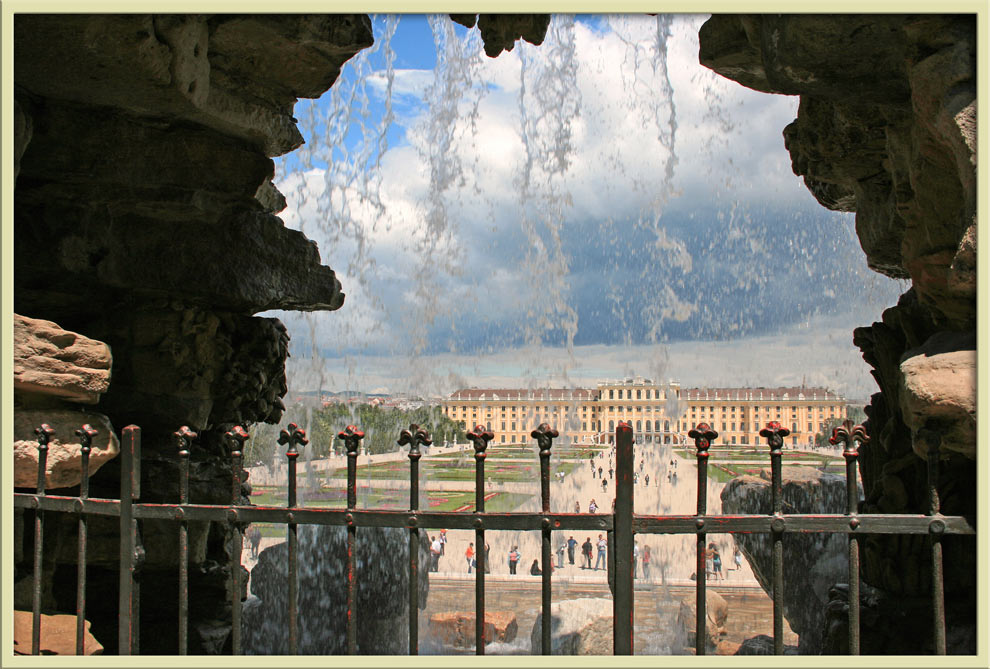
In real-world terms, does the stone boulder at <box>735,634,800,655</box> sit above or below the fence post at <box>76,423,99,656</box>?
below

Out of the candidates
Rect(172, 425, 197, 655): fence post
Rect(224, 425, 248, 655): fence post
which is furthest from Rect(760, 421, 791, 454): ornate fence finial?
Rect(172, 425, 197, 655): fence post

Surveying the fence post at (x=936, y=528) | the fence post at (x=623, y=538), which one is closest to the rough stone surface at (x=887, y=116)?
the fence post at (x=936, y=528)

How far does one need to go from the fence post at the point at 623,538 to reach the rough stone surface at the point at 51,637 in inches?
79.5

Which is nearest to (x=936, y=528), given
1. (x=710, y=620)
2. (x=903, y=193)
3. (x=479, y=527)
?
(x=479, y=527)

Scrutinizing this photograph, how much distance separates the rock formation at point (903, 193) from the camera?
2250mm

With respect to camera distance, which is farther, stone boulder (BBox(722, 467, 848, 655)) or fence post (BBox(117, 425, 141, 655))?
stone boulder (BBox(722, 467, 848, 655))

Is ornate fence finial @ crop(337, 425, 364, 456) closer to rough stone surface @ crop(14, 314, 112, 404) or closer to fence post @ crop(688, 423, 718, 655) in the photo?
fence post @ crop(688, 423, 718, 655)

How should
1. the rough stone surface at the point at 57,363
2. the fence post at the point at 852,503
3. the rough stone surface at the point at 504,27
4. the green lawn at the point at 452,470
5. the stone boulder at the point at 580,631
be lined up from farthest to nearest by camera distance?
the green lawn at the point at 452,470 → the stone boulder at the point at 580,631 → the rough stone surface at the point at 504,27 → the rough stone surface at the point at 57,363 → the fence post at the point at 852,503

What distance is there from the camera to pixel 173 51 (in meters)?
3.39

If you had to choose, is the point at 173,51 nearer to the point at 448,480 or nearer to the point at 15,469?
the point at 15,469

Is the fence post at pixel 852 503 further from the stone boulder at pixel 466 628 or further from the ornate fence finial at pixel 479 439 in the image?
the stone boulder at pixel 466 628

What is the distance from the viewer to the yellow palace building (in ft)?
42.4

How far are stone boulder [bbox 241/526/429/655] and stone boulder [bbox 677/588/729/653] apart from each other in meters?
2.81

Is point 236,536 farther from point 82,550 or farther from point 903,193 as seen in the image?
point 903,193
